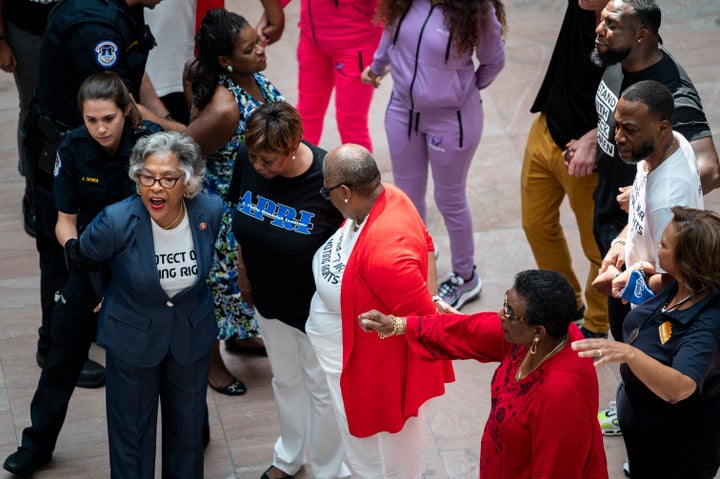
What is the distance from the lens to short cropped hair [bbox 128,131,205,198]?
139 inches

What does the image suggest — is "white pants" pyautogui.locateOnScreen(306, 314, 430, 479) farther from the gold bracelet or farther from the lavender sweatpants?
the lavender sweatpants

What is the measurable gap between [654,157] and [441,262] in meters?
2.11

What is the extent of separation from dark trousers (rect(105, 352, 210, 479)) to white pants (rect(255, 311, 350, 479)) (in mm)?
321

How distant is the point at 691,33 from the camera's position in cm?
743

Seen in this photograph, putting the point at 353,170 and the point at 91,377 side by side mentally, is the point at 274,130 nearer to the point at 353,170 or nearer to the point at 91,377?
the point at 353,170

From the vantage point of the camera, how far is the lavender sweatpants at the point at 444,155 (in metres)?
4.97

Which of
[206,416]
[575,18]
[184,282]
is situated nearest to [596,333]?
[575,18]

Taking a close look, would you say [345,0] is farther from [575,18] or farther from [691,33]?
[691,33]

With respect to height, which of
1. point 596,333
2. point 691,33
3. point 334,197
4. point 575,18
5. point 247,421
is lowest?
point 247,421

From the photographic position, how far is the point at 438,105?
487cm

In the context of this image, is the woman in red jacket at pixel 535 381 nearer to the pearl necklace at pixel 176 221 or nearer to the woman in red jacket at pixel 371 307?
the woman in red jacket at pixel 371 307

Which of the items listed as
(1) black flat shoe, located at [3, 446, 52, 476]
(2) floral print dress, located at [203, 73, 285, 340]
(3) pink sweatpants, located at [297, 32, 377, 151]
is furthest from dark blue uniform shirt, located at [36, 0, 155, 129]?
(3) pink sweatpants, located at [297, 32, 377, 151]

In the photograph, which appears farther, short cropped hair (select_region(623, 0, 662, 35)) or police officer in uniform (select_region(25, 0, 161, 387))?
police officer in uniform (select_region(25, 0, 161, 387))

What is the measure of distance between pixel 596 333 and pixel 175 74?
2.34 m
